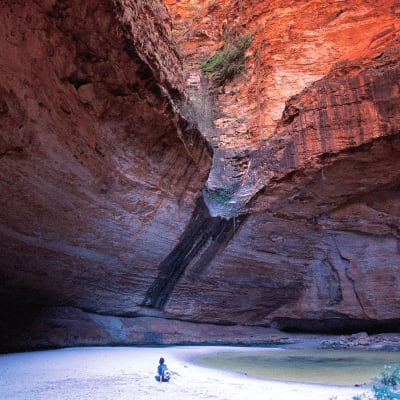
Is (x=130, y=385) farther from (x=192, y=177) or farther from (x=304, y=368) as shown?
(x=192, y=177)

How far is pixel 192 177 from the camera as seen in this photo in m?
8.66

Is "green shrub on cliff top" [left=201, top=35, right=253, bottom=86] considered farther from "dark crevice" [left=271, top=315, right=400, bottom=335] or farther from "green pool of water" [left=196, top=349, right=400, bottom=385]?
"green pool of water" [left=196, top=349, right=400, bottom=385]

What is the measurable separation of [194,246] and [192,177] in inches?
85.2

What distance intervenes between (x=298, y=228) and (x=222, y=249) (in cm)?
233

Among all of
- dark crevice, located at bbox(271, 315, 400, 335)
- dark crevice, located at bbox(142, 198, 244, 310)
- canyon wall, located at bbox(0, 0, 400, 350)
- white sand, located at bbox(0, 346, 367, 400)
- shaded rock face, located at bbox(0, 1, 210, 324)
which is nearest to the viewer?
white sand, located at bbox(0, 346, 367, 400)

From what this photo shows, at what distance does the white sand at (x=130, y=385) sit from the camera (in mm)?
3682

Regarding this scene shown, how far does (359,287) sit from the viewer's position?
446 inches

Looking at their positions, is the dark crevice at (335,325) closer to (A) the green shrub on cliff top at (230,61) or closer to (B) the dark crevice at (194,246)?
(B) the dark crevice at (194,246)

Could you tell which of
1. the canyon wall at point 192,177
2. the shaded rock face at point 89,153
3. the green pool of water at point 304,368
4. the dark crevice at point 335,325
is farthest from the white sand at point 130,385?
the dark crevice at point 335,325

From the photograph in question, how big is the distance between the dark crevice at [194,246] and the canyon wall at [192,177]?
1.9 inches

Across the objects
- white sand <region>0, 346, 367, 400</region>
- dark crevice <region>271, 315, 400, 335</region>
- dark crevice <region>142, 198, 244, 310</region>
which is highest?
dark crevice <region>142, 198, 244, 310</region>

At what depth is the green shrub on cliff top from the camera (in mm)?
13828

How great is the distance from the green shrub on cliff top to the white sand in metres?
11.1

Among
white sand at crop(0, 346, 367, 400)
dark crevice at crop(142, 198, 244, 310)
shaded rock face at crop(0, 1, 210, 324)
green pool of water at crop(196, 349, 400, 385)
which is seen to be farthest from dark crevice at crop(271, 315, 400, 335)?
white sand at crop(0, 346, 367, 400)
